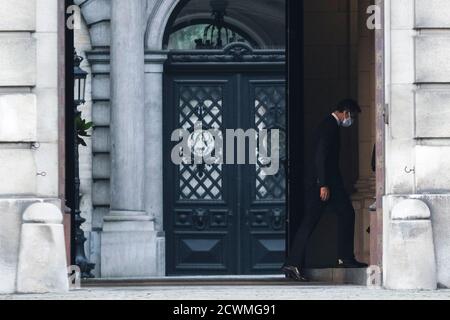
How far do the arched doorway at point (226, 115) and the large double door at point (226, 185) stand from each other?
0.6 inches

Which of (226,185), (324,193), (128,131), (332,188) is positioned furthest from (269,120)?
(324,193)

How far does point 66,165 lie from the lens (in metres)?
20.8

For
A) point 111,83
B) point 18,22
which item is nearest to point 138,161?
point 111,83

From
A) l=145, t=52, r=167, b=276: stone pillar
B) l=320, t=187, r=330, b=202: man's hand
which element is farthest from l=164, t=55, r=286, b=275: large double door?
l=320, t=187, r=330, b=202: man's hand

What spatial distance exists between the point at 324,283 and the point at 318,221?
832mm

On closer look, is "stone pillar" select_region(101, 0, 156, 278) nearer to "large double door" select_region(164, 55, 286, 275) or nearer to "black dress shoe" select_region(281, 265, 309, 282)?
"large double door" select_region(164, 55, 286, 275)

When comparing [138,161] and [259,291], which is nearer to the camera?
[259,291]

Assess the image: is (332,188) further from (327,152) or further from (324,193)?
(327,152)

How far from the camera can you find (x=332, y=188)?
858 inches

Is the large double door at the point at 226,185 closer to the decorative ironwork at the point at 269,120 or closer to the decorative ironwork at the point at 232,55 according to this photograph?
the decorative ironwork at the point at 269,120

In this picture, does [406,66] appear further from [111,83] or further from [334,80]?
[111,83]
